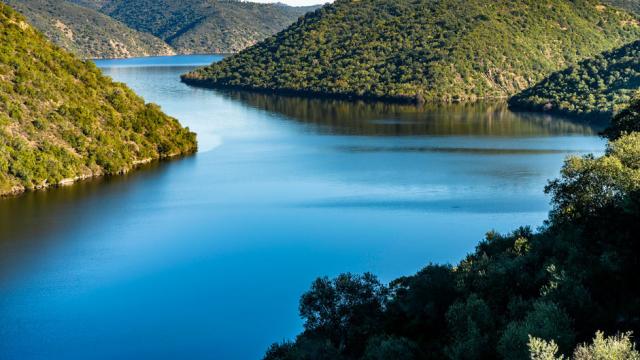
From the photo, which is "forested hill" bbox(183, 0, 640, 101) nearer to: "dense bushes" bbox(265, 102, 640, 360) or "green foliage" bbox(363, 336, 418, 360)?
"dense bushes" bbox(265, 102, 640, 360)

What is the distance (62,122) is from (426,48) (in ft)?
313

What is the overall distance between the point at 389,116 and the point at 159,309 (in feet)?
259

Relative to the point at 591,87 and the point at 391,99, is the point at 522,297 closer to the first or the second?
the point at 591,87

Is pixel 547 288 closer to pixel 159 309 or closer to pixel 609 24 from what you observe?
pixel 159 309

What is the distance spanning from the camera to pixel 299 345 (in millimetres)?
25203

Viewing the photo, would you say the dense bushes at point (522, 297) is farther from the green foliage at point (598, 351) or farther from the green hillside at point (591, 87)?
the green hillside at point (591, 87)

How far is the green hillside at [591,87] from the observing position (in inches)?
4278

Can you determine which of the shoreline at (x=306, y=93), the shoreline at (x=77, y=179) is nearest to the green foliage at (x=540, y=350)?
the shoreline at (x=77, y=179)

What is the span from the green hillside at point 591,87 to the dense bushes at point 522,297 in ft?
259

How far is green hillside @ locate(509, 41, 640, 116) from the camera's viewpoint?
10865 cm

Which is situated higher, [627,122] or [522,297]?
[627,122]

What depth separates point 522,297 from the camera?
24359 millimetres

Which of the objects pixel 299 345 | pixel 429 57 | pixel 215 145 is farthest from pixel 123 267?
pixel 429 57

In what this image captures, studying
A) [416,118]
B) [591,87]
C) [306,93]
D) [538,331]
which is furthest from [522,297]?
[306,93]
